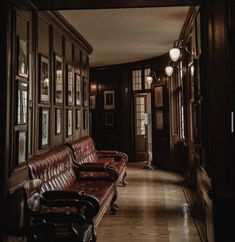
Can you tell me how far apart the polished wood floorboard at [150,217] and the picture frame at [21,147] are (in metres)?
1.45

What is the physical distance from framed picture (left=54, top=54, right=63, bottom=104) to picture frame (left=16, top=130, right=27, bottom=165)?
186 centimetres

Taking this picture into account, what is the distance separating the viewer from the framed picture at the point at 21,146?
2414 mm

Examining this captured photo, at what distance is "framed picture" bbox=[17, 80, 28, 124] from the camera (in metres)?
2.41

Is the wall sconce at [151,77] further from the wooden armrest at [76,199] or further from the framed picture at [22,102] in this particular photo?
the framed picture at [22,102]

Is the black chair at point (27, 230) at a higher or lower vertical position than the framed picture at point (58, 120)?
lower

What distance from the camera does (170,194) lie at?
5.19m

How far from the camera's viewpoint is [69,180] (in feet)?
13.3

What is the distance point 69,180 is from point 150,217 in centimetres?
126

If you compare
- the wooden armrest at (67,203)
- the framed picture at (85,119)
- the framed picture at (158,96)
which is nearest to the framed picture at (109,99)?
the framed picture at (158,96)

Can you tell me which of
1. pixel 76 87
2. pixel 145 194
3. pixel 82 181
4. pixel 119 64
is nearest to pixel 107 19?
pixel 76 87

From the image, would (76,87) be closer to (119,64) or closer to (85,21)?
(85,21)

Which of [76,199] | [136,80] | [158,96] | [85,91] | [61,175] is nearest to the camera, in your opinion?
[76,199]

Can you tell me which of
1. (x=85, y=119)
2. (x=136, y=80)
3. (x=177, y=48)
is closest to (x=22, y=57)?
(x=177, y=48)

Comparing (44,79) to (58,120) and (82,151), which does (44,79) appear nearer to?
(58,120)
